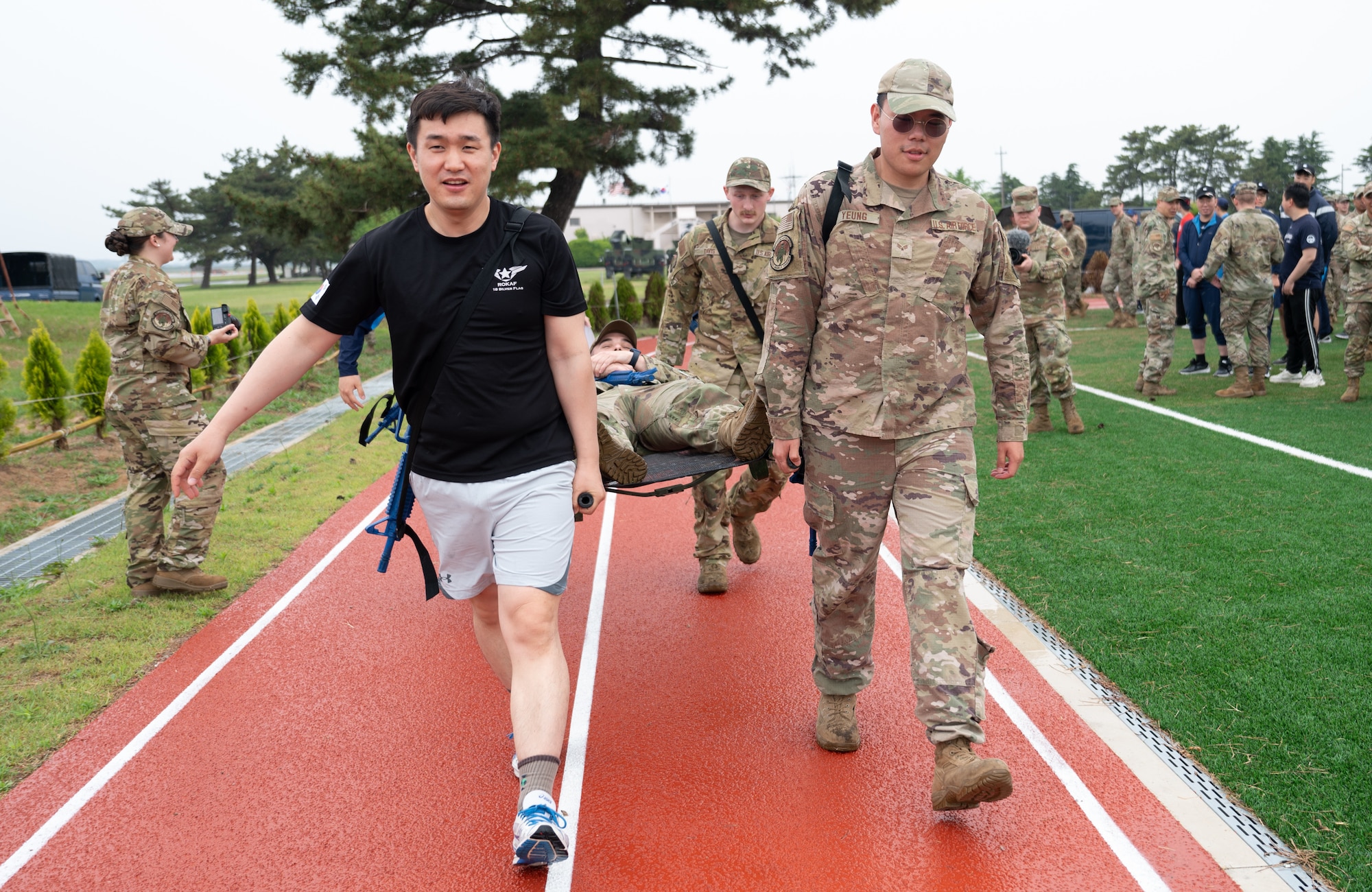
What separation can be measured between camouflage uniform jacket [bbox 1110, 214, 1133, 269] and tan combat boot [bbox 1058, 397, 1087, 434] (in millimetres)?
12599

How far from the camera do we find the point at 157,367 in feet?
21.6

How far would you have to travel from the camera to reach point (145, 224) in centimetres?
648

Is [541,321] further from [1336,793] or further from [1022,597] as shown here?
[1022,597]

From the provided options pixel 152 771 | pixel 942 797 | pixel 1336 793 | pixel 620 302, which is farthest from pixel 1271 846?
pixel 620 302

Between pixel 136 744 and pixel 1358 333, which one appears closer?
pixel 136 744

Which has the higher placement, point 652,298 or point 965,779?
point 652,298

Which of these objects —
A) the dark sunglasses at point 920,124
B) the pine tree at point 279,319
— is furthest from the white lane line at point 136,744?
the pine tree at point 279,319

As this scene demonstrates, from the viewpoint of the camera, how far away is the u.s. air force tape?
3.86m

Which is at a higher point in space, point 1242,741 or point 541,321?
point 541,321

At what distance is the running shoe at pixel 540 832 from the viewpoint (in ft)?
10.3

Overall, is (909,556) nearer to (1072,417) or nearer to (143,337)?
(143,337)

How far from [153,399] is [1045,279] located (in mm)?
8096

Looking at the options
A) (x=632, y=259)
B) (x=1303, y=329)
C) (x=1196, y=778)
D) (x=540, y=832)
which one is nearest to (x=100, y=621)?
(x=540, y=832)

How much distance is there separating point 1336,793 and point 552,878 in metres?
2.68
